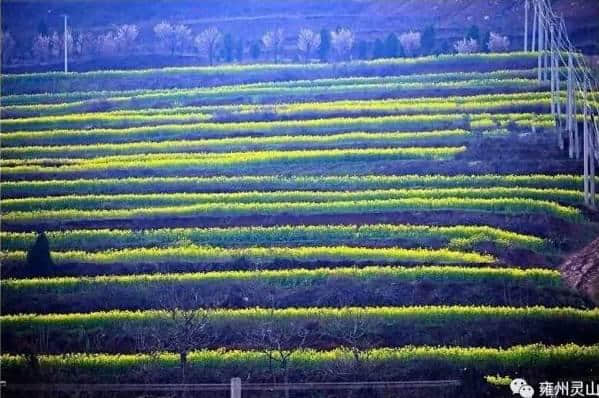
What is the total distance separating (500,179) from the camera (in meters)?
12.5

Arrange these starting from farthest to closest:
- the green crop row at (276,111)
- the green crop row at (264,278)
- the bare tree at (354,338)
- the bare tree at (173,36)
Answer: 1. the bare tree at (173,36)
2. the green crop row at (276,111)
3. the green crop row at (264,278)
4. the bare tree at (354,338)

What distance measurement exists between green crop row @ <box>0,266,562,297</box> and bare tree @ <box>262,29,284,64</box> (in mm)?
3576

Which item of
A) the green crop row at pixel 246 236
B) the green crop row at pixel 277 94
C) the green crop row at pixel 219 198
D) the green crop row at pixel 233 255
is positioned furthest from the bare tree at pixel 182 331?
the green crop row at pixel 277 94

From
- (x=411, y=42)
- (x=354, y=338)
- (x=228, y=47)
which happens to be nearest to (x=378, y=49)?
(x=411, y=42)

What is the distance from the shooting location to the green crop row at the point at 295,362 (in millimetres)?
10938

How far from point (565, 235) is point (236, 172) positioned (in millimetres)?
3761

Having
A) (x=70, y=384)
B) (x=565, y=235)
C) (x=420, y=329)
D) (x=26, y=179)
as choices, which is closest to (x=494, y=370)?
(x=420, y=329)

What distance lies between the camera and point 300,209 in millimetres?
12836

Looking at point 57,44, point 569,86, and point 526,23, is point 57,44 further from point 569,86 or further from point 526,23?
point 569,86

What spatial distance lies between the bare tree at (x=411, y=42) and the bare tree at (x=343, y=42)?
0.63m

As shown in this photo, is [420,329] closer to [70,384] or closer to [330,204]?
[330,204]

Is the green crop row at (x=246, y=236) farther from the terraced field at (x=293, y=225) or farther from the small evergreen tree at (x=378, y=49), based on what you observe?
the small evergreen tree at (x=378, y=49)

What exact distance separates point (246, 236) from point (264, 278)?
609 mm

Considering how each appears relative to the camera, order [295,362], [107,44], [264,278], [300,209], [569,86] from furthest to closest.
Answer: [107,44] < [569,86] < [300,209] < [264,278] < [295,362]
